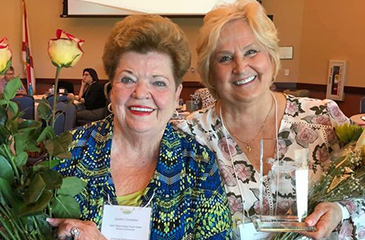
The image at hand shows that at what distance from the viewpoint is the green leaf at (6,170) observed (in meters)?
1.00

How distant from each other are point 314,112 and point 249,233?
2.06 feet

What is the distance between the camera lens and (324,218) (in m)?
1.40

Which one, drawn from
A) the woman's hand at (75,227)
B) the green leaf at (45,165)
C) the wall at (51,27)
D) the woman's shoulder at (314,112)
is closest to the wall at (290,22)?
the wall at (51,27)

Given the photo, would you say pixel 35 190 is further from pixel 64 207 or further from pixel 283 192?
pixel 283 192

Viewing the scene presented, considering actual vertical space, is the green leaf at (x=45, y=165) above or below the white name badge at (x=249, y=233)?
above

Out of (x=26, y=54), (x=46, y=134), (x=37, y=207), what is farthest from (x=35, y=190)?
(x=26, y=54)

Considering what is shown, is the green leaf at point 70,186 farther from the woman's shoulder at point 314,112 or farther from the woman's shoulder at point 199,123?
the woman's shoulder at point 314,112

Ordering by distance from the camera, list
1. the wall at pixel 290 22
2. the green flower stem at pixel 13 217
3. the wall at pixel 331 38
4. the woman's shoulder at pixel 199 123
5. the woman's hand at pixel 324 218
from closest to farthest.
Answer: the green flower stem at pixel 13 217, the woman's hand at pixel 324 218, the woman's shoulder at pixel 199 123, the wall at pixel 331 38, the wall at pixel 290 22

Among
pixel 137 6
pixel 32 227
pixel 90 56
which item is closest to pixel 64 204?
pixel 32 227

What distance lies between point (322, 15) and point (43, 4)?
6546 mm

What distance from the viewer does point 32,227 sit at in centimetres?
112

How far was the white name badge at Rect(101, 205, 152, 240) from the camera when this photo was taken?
4.72 feet

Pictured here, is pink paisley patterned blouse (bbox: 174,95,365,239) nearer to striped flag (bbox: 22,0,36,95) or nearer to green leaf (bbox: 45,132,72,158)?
green leaf (bbox: 45,132,72,158)

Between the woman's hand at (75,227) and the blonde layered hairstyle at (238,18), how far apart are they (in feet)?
3.03
